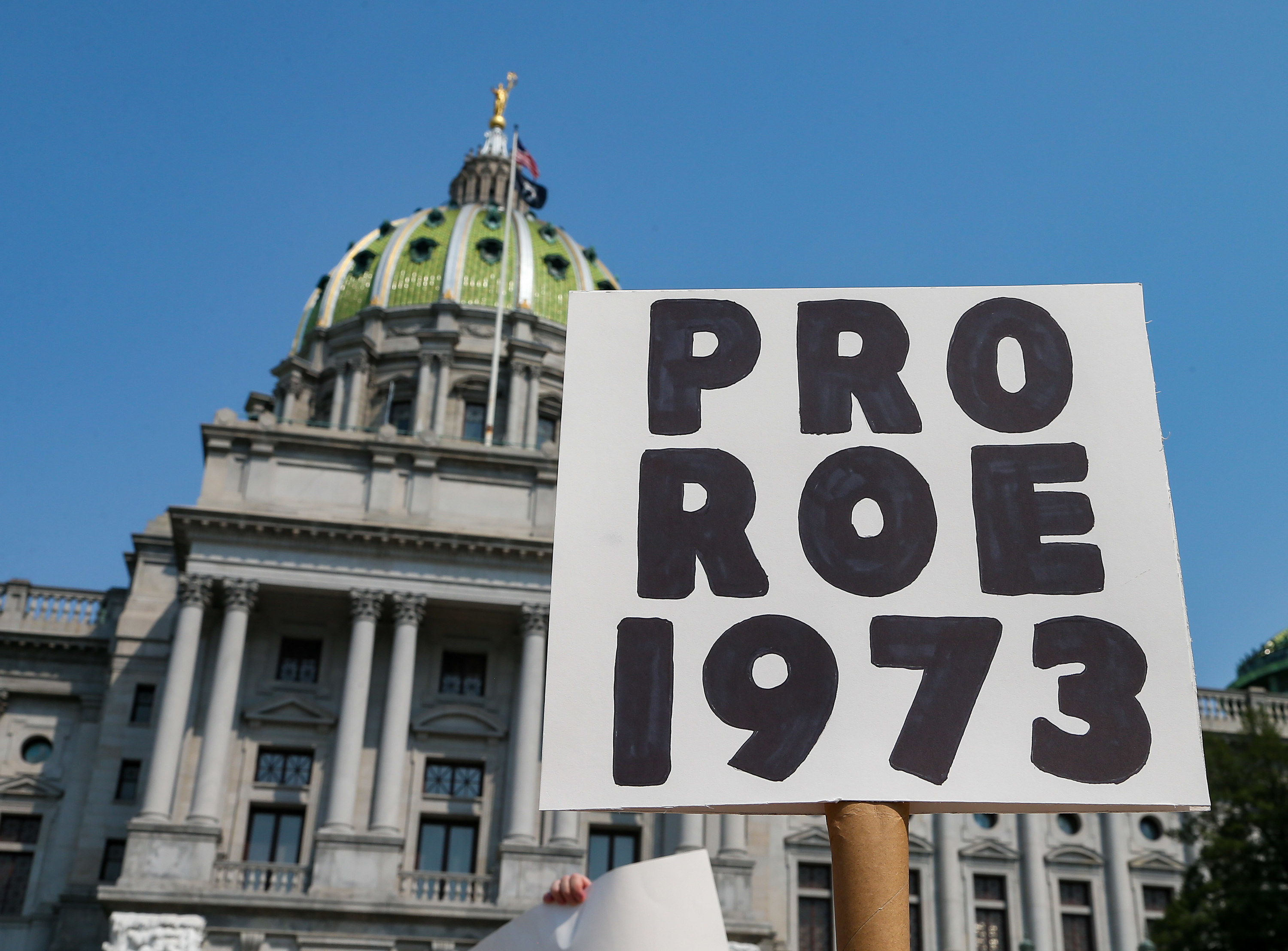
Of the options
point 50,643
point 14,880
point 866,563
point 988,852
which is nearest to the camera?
point 866,563

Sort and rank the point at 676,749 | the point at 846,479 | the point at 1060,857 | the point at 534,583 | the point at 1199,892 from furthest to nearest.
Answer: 1. the point at 1060,857
2. the point at 534,583
3. the point at 1199,892
4. the point at 846,479
5. the point at 676,749

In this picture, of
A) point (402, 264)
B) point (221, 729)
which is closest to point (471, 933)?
point (221, 729)

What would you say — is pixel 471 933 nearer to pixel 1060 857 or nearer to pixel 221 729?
pixel 221 729

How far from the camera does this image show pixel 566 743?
243 inches

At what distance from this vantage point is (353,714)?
129 feet

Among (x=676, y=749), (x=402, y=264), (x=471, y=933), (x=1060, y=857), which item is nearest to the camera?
(x=676, y=749)

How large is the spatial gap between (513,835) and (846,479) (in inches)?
1339

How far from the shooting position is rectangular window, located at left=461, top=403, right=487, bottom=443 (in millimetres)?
63906

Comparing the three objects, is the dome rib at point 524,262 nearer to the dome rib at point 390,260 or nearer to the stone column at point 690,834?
the dome rib at point 390,260

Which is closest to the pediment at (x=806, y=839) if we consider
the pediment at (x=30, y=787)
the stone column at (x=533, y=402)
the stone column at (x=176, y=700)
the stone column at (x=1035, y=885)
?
the stone column at (x=1035, y=885)

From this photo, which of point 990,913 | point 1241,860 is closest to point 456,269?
point 990,913

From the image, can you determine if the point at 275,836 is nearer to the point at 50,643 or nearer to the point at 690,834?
the point at 690,834

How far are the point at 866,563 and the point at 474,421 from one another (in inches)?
2333

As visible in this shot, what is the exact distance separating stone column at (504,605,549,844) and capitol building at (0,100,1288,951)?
0.09 m
